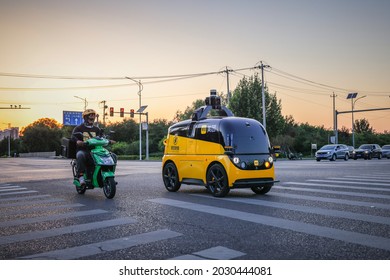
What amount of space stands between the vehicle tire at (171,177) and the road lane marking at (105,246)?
16.8ft

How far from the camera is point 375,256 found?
425 centimetres

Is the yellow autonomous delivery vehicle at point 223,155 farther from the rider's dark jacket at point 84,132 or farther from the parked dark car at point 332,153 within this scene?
the parked dark car at point 332,153

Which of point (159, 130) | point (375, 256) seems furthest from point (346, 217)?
point (159, 130)

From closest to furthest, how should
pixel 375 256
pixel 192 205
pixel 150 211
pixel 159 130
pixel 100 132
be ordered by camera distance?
pixel 375 256 < pixel 150 211 < pixel 192 205 < pixel 100 132 < pixel 159 130

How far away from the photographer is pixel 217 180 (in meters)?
9.42

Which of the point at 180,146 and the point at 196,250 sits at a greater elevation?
the point at 180,146

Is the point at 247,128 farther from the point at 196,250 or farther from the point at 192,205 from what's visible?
the point at 196,250

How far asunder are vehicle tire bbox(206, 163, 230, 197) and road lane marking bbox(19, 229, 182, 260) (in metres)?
3.82

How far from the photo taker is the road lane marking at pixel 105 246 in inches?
173

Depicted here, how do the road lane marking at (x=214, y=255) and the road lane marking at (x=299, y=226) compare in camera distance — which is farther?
the road lane marking at (x=299, y=226)

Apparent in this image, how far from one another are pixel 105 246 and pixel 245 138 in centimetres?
538

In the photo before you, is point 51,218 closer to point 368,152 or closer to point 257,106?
point 368,152

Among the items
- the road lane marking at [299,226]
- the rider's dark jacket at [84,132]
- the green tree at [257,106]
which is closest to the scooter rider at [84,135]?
the rider's dark jacket at [84,132]
